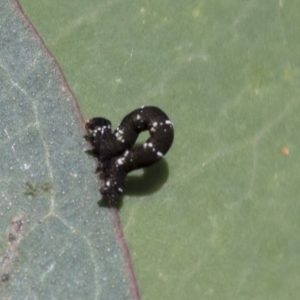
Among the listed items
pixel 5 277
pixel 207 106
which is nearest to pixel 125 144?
pixel 207 106

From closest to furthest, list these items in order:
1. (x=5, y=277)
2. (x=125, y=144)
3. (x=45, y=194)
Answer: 1. (x=5, y=277)
2. (x=45, y=194)
3. (x=125, y=144)

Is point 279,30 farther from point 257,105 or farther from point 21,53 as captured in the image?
point 21,53

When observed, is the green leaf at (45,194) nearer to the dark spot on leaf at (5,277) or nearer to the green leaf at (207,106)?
the dark spot on leaf at (5,277)

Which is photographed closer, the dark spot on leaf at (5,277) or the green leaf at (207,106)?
the dark spot on leaf at (5,277)

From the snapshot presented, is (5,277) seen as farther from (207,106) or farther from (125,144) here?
(207,106)

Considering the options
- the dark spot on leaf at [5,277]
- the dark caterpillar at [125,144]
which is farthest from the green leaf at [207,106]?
the dark spot on leaf at [5,277]

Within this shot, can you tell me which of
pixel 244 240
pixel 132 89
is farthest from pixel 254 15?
pixel 244 240

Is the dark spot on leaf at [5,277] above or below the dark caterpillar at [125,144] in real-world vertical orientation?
below
